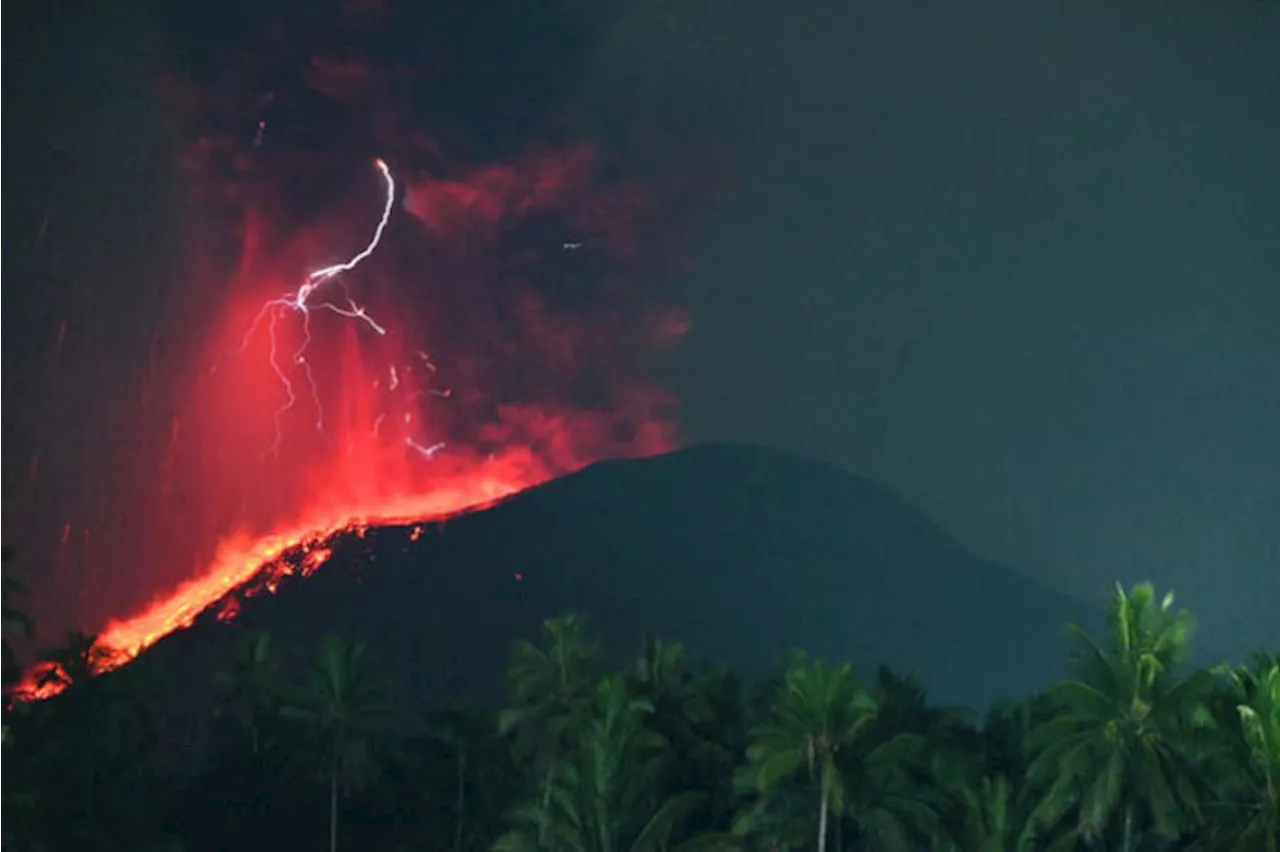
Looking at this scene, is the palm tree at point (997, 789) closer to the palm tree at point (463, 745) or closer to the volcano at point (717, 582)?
the palm tree at point (463, 745)

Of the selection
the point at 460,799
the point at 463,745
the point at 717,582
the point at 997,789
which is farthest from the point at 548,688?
the point at 717,582

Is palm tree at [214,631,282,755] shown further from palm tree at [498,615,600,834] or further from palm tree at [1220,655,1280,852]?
palm tree at [1220,655,1280,852]

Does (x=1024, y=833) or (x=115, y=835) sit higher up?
(x=115, y=835)

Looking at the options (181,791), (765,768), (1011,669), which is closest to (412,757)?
(181,791)

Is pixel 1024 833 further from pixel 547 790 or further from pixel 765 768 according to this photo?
pixel 547 790

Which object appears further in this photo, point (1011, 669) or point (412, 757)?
point (1011, 669)

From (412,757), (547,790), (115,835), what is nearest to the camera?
(547,790)

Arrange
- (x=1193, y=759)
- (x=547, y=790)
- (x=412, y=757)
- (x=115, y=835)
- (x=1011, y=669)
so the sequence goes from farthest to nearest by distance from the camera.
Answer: (x=1011, y=669)
(x=412, y=757)
(x=115, y=835)
(x=547, y=790)
(x=1193, y=759)

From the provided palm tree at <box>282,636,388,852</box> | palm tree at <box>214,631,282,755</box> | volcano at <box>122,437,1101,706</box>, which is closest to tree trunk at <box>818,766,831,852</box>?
palm tree at <box>282,636,388,852</box>
